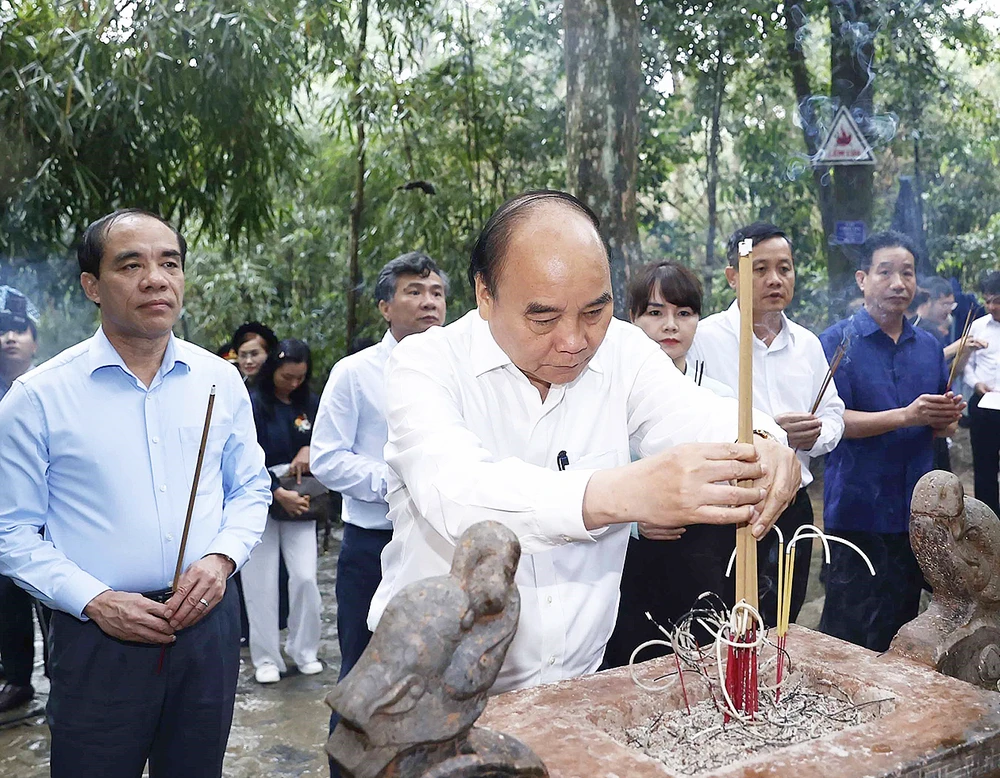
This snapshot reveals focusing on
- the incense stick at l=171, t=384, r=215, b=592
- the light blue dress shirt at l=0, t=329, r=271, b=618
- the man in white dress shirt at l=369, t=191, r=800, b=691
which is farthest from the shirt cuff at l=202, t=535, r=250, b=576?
the man in white dress shirt at l=369, t=191, r=800, b=691

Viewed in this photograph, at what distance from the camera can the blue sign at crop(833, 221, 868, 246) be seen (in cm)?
574

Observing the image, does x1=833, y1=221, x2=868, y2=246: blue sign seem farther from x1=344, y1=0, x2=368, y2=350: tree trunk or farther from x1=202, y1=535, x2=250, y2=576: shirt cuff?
x1=202, y1=535, x2=250, y2=576: shirt cuff

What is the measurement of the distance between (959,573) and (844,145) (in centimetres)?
436

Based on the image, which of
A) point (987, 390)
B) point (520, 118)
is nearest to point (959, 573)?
point (987, 390)

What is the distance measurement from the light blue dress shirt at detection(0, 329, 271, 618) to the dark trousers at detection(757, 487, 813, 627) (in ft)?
5.91

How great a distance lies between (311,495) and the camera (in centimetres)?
452

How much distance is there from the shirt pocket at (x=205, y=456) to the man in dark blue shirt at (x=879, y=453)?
7.72 ft

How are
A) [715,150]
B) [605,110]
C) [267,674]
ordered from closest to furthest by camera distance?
[267,674] < [605,110] < [715,150]

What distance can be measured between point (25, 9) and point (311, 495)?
3.42 metres

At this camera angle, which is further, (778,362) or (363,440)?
(363,440)

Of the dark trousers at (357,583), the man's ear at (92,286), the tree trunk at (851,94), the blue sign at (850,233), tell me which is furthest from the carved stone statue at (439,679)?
the blue sign at (850,233)

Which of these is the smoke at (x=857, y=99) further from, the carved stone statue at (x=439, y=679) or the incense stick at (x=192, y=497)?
the carved stone statue at (x=439, y=679)

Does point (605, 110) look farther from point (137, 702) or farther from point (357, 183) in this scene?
point (137, 702)

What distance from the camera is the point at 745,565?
161cm
